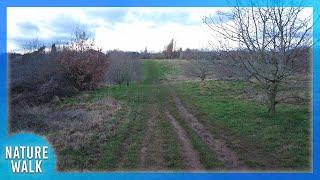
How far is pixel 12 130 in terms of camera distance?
16.2 feet

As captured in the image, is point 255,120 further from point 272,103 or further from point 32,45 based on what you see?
point 32,45

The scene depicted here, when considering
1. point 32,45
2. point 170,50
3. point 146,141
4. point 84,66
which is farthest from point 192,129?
point 32,45

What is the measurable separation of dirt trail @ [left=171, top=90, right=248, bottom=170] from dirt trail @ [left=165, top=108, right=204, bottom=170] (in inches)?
5.7

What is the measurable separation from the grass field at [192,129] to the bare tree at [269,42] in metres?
0.27

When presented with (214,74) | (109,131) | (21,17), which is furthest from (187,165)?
(21,17)

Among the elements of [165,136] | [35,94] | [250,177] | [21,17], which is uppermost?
[21,17]

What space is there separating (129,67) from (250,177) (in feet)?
5.26

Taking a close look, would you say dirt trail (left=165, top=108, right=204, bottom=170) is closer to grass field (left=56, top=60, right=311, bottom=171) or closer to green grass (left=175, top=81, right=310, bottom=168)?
grass field (left=56, top=60, right=311, bottom=171)

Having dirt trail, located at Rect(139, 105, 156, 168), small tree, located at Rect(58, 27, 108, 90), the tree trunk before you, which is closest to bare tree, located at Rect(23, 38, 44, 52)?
small tree, located at Rect(58, 27, 108, 90)

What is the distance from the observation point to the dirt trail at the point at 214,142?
16.3ft

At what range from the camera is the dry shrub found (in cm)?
522

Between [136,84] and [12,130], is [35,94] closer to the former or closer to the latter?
[12,130]

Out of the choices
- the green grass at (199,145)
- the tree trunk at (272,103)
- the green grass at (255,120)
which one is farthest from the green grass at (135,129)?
the tree trunk at (272,103)

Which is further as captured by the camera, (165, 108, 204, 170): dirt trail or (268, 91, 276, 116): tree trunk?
(268, 91, 276, 116): tree trunk
